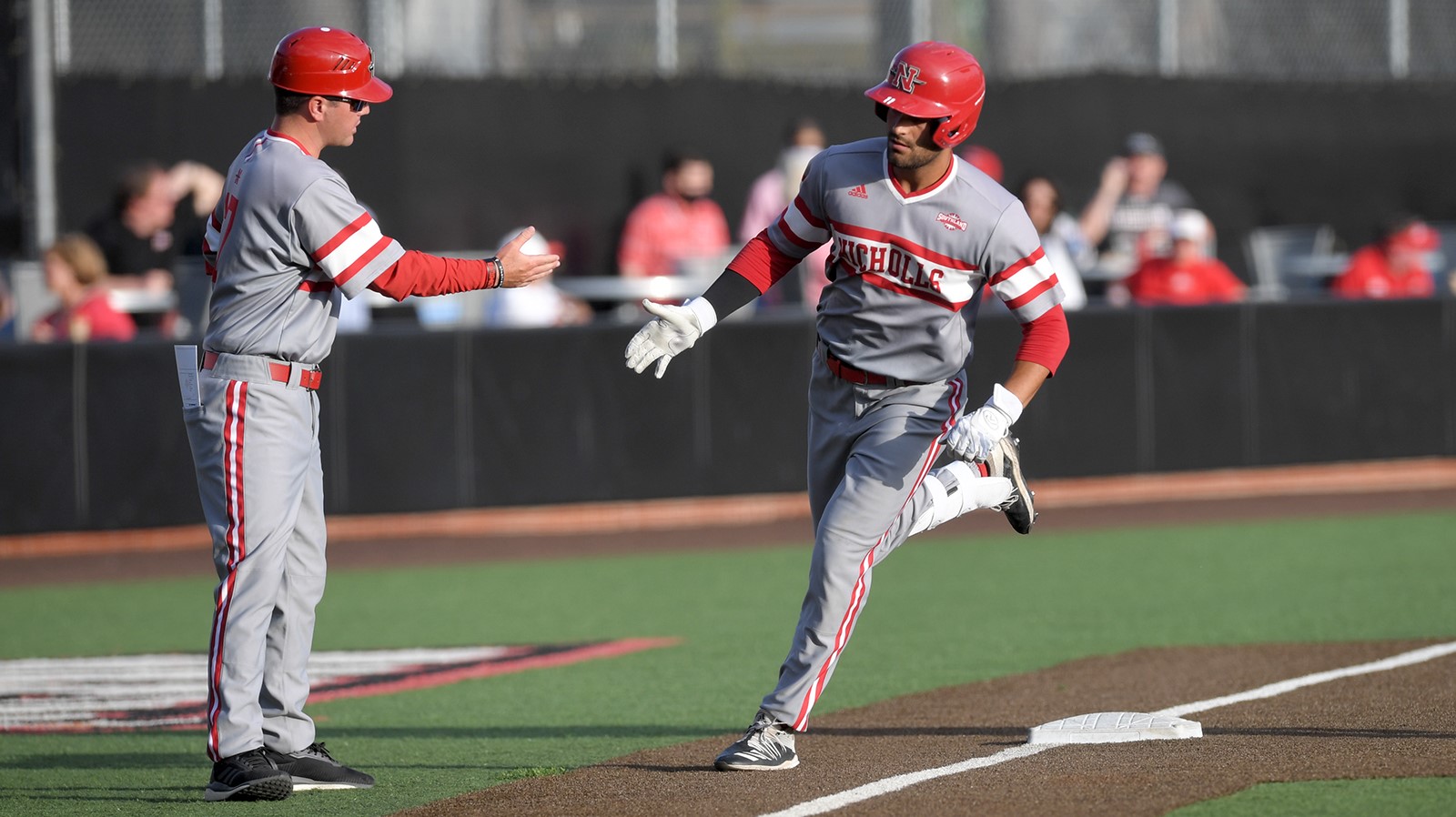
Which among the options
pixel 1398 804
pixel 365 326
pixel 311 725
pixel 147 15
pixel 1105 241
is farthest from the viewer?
pixel 1105 241

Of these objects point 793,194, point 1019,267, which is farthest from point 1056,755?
point 793,194

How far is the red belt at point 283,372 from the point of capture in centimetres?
558

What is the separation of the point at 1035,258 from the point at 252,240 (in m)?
2.29

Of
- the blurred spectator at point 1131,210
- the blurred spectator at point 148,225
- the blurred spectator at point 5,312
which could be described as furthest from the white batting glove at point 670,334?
the blurred spectator at point 1131,210

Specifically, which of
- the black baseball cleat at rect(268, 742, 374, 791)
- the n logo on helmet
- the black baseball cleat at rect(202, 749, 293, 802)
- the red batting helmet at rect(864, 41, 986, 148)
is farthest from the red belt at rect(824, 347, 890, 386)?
the black baseball cleat at rect(202, 749, 293, 802)

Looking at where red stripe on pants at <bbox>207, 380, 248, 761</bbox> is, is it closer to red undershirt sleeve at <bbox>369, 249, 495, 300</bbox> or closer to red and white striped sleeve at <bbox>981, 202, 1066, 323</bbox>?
red undershirt sleeve at <bbox>369, 249, 495, 300</bbox>

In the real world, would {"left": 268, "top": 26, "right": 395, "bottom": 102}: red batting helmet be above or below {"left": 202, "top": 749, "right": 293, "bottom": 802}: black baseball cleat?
above

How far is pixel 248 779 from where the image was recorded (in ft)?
18.1

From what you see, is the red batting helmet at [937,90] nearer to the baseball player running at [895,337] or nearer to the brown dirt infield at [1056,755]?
the baseball player running at [895,337]

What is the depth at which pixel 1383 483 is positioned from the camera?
13805mm

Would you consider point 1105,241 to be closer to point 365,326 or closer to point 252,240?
point 365,326

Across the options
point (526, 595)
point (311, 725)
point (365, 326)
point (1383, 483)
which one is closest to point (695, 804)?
point (311, 725)

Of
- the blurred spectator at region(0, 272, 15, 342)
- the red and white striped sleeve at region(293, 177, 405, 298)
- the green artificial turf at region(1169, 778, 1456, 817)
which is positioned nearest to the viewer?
the green artificial turf at region(1169, 778, 1456, 817)

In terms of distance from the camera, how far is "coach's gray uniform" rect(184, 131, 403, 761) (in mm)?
5484
